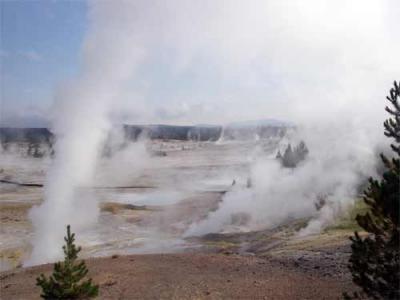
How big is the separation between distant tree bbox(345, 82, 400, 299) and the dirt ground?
198 inches

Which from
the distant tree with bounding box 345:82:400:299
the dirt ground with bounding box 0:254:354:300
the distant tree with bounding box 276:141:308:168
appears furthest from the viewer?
the distant tree with bounding box 276:141:308:168

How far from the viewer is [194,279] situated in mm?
18094

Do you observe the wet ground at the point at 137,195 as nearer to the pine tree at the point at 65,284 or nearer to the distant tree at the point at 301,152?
the distant tree at the point at 301,152

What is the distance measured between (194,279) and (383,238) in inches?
382

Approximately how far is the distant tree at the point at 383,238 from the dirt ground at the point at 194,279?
504 cm

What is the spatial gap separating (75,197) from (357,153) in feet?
83.3

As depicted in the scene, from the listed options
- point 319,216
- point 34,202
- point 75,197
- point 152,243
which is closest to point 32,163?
point 34,202

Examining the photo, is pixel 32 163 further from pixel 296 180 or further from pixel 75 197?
pixel 296 180

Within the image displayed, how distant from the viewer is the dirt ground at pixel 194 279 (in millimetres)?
15930

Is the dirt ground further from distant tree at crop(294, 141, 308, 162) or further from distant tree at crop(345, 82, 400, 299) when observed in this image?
distant tree at crop(294, 141, 308, 162)

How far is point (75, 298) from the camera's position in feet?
48.3

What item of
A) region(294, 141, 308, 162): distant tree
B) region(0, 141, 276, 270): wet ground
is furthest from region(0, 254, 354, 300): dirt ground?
region(294, 141, 308, 162): distant tree

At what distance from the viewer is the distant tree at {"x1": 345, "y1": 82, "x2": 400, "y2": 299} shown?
9.42 metres

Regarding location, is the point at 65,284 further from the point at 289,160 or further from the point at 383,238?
the point at 289,160
